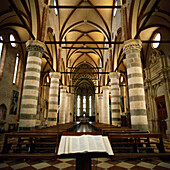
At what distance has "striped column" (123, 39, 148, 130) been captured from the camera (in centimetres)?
716

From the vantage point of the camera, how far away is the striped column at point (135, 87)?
7.16 m

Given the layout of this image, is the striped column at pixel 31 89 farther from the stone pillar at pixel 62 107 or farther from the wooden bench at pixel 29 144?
the stone pillar at pixel 62 107

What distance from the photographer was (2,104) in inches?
532

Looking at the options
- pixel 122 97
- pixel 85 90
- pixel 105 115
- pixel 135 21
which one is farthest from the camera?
pixel 85 90

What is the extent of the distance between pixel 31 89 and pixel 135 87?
6438 mm

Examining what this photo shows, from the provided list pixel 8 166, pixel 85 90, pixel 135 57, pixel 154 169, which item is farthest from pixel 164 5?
pixel 85 90

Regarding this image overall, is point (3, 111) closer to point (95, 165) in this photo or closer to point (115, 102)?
point (115, 102)

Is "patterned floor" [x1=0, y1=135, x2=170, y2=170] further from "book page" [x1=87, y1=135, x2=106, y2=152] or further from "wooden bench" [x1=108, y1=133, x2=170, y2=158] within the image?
"book page" [x1=87, y1=135, x2=106, y2=152]

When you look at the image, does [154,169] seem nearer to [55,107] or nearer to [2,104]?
[55,107]

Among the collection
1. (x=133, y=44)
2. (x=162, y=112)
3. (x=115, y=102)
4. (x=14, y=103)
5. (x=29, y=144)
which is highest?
(x=133, y=44)

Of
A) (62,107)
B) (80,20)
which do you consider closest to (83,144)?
(62,107)

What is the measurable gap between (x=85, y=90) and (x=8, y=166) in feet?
150

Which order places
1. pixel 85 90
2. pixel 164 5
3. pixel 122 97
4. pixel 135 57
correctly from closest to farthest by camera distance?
pixel 135 57 → pixel 164 5 → pixel 122 97 → pixel 85 90

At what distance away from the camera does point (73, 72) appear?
14.8 meters
